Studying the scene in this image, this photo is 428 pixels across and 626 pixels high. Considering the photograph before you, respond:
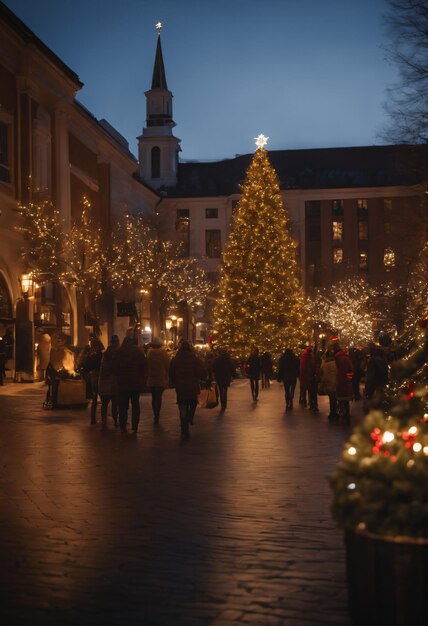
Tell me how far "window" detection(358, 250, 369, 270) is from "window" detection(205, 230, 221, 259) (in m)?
12.9

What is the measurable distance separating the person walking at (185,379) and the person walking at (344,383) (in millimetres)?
3731

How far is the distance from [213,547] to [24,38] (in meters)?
31.0

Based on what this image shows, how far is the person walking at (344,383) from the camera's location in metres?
21.1

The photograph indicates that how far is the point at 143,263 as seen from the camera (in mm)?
49344

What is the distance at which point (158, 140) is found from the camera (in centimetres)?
9562

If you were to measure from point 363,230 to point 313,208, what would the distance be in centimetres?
504

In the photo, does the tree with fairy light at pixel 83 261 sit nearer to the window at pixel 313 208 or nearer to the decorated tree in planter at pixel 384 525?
→ the decorated tree in planter at pixel 384 525

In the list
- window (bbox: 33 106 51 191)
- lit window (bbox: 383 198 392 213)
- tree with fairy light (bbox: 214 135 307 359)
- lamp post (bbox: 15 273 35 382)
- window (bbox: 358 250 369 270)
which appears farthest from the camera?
lit window (bbox: 383 198 392 213)

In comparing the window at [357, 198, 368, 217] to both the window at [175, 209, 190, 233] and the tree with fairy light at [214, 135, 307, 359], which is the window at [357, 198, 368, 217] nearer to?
the window at [175, 209, 190, 233]

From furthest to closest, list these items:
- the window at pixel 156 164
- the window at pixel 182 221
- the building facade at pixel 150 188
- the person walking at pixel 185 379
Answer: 1. the window at pixel 156 164
2. the window at pixel 182 221
3. the building facade at pixel 150 188
4. the person walking at pixel 185 379

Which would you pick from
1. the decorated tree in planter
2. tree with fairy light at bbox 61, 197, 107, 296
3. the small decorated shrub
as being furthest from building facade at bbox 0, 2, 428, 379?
the decorated tree in planter

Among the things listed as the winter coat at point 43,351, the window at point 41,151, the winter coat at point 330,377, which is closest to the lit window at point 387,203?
the window at point 41,151

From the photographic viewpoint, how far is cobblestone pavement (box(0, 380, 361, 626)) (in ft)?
21.0

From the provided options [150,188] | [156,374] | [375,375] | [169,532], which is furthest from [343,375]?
[150,188]
